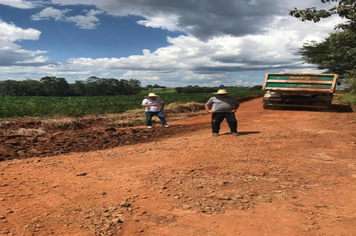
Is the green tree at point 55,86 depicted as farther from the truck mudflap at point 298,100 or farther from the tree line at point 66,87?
the truck mudflap at point 298,100

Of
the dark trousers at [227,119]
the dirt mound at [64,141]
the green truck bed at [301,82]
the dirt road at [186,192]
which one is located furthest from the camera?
the green truck bed at [301,82]

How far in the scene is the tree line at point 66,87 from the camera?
2744 inches

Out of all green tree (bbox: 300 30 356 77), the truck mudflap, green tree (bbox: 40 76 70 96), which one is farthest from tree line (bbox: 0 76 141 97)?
the truck mudflap

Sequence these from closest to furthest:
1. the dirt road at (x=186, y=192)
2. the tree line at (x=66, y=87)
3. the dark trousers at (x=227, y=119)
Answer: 1. the dirt road at (x=186, y=192)
2. the dark trousers at (x=227, y=119)
3. the tree line at (x=66, y=87)

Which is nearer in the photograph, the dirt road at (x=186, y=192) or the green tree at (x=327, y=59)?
the dirt road at (x=186, y=192)

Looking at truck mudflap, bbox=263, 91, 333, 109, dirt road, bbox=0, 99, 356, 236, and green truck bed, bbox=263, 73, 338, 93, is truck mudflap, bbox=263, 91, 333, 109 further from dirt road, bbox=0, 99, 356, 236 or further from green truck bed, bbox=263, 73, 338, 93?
dirt road, bbox=0, 99, 356, 236

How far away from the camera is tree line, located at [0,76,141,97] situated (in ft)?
229

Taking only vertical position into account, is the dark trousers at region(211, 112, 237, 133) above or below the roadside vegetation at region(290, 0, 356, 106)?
below

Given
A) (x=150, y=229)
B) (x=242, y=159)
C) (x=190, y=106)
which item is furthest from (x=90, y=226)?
(x=190, y=106)

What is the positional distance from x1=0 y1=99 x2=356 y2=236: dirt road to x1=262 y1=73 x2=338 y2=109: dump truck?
7.11 m

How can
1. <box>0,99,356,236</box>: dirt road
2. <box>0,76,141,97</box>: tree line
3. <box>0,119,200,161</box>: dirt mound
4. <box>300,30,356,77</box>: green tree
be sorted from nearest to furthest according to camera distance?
<box>0,99,356,236</box>: dirt road
<box>0,119,200,161</box>: dirt mound
<box>300,30,356,77</box>: green tree
<box>0,76,141,97</box>: tree line

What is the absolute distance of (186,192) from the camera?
3279mm

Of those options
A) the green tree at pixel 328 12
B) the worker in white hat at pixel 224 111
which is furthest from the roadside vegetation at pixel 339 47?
the worker in white hat at pixel 224 111

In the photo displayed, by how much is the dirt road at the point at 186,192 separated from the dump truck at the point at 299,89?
711cm
